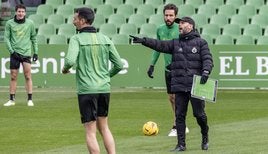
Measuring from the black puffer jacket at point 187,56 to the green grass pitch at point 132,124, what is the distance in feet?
3.48

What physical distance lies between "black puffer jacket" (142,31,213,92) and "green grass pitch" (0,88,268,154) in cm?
106

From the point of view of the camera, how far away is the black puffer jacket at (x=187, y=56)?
14492mm

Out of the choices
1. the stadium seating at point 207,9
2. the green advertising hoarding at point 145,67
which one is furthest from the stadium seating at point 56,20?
the stadium seating at point 207,9

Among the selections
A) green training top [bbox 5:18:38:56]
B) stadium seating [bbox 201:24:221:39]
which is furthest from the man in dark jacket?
stadium seating [bbox 201:24:221:39]

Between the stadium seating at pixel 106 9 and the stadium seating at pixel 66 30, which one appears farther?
the stadium seating at pixel 106 9

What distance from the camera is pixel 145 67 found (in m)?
28.3

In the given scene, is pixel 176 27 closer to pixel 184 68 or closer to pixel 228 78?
pixel 184 68

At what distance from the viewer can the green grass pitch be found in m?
15.0

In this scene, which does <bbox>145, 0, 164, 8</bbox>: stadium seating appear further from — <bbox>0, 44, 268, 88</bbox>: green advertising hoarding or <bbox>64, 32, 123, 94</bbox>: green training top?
<bbox>64, 32, 123, 94</bbox>: green training top

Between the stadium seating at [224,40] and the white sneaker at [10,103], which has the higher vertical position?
the stadium seating at [224,40]

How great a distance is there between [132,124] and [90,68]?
6.83m

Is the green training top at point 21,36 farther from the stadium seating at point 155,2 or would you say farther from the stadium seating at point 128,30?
the stadium seating at point 155,2

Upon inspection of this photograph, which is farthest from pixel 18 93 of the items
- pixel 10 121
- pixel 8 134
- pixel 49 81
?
pixel 8 134

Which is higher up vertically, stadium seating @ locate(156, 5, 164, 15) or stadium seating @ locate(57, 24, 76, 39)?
stadium seating @ locate(156, 5, 164, 15)
